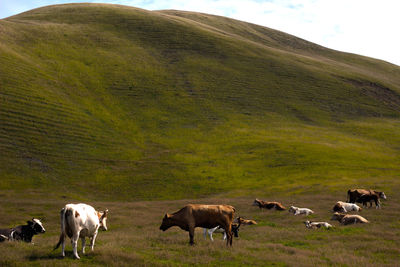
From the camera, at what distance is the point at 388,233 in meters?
24.6

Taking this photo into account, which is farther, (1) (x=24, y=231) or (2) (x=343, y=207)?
(2) (x=343, y=207)

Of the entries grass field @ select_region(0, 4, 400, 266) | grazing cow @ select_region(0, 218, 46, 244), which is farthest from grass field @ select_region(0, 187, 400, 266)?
grazing cow @ select_region(0, 218, 46, 244)

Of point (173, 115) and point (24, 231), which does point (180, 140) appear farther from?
point (24, 231)

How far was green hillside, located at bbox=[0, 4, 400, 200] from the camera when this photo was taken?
63688 mm

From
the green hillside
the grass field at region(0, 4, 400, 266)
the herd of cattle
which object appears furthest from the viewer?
the green hillside

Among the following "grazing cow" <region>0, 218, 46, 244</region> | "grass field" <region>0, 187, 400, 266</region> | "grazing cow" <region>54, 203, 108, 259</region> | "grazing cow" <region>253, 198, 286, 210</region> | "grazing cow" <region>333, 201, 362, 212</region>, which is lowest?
"grazing cow" <region>253, 198, 286, 210</region>

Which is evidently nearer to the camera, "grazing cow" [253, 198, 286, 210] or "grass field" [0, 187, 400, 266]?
"grass field" [0, 187, 400, 266]

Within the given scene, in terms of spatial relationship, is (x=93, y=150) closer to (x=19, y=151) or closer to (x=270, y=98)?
(x=19, y=151)

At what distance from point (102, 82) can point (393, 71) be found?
158217 millimetres

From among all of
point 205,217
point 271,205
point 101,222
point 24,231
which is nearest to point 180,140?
point 271,205

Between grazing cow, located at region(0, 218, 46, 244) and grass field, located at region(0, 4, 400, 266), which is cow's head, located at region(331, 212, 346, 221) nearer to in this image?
grass field, located at region(0, 4, 400, 266)

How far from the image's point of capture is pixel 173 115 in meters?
97.6

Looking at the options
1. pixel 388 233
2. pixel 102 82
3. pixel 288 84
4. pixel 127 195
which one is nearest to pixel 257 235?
pixel 388 233

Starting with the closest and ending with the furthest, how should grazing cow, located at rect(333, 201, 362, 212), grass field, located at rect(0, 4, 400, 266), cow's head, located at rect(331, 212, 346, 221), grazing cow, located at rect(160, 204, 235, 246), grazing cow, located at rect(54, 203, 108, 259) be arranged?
1. grazing cow, located at rect(54, 203, 108, 259)
2. grazing cow, located at rect(160, 204, 235, 246)
3. grass field, located at rect(0, 4, 400, 266)
4. cow's head, located at rect(331, 212, 346, 221)
5. grazing cow, located at rect(333, 201, 362, 212)
